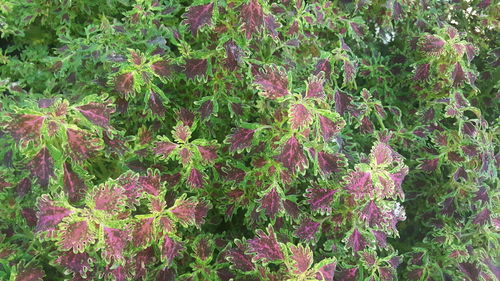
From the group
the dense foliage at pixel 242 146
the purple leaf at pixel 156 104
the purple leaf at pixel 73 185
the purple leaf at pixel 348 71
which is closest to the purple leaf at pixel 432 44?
the dense foliage at pixel 242 146

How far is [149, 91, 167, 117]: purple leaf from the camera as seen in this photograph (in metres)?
1.34

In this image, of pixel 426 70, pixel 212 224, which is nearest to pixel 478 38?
pixel 426 70

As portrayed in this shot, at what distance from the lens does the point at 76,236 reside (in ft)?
3.41

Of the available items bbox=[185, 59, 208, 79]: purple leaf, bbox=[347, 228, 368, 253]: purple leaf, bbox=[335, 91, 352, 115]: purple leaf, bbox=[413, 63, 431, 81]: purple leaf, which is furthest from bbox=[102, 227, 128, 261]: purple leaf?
bbox=[413, 63, 431, 81]: purple leaf

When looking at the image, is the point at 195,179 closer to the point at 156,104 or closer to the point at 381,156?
the point at 156,104

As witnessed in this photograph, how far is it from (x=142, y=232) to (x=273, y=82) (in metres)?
0.43

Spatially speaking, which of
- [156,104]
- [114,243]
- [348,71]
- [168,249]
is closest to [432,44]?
[348,71]

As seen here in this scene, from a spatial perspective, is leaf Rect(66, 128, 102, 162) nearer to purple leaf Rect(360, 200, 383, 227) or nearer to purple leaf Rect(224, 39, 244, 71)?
purple leaf Rect(224, 39, 244, 71)

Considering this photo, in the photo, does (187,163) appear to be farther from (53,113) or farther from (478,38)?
(478,38)

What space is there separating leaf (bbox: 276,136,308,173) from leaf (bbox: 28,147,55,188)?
1.53 feet

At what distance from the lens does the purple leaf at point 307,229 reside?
4.41ft

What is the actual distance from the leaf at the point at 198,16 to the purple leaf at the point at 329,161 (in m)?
0.40

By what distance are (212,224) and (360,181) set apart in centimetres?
49

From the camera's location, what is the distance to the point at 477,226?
164 centimetres
